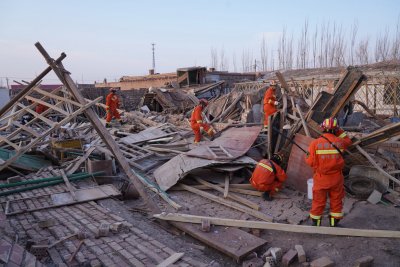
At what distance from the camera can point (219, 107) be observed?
1739cm

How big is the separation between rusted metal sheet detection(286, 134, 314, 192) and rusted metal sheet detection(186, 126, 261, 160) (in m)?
1.21

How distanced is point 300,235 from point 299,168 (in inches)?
87.0

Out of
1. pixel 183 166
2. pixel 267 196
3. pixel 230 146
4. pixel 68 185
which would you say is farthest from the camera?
pixel 230 146

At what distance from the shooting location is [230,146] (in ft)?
27.5

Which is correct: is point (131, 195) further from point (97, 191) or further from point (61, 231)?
point (61, 231)

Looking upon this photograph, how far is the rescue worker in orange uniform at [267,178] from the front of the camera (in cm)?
645

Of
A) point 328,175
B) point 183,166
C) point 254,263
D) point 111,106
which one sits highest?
point 111,106

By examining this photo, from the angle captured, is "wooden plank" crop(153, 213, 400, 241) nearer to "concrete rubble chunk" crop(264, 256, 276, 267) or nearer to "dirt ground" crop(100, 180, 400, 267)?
"dirt ground" crop(100, 180, 400, 267)

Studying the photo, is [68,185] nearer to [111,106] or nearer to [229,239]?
[229,239]

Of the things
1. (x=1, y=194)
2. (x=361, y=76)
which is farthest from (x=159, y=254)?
(x=361, y=76)

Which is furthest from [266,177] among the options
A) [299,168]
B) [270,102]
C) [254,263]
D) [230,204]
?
[270,102]

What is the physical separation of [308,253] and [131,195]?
4.17 m

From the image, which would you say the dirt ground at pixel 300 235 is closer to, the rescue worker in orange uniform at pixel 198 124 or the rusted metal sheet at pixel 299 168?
the rusted metal sheet at pixel 299 168

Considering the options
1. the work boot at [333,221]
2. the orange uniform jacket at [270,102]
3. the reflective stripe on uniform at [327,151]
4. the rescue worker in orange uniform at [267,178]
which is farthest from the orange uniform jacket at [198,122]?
the work boot at [333,221]
